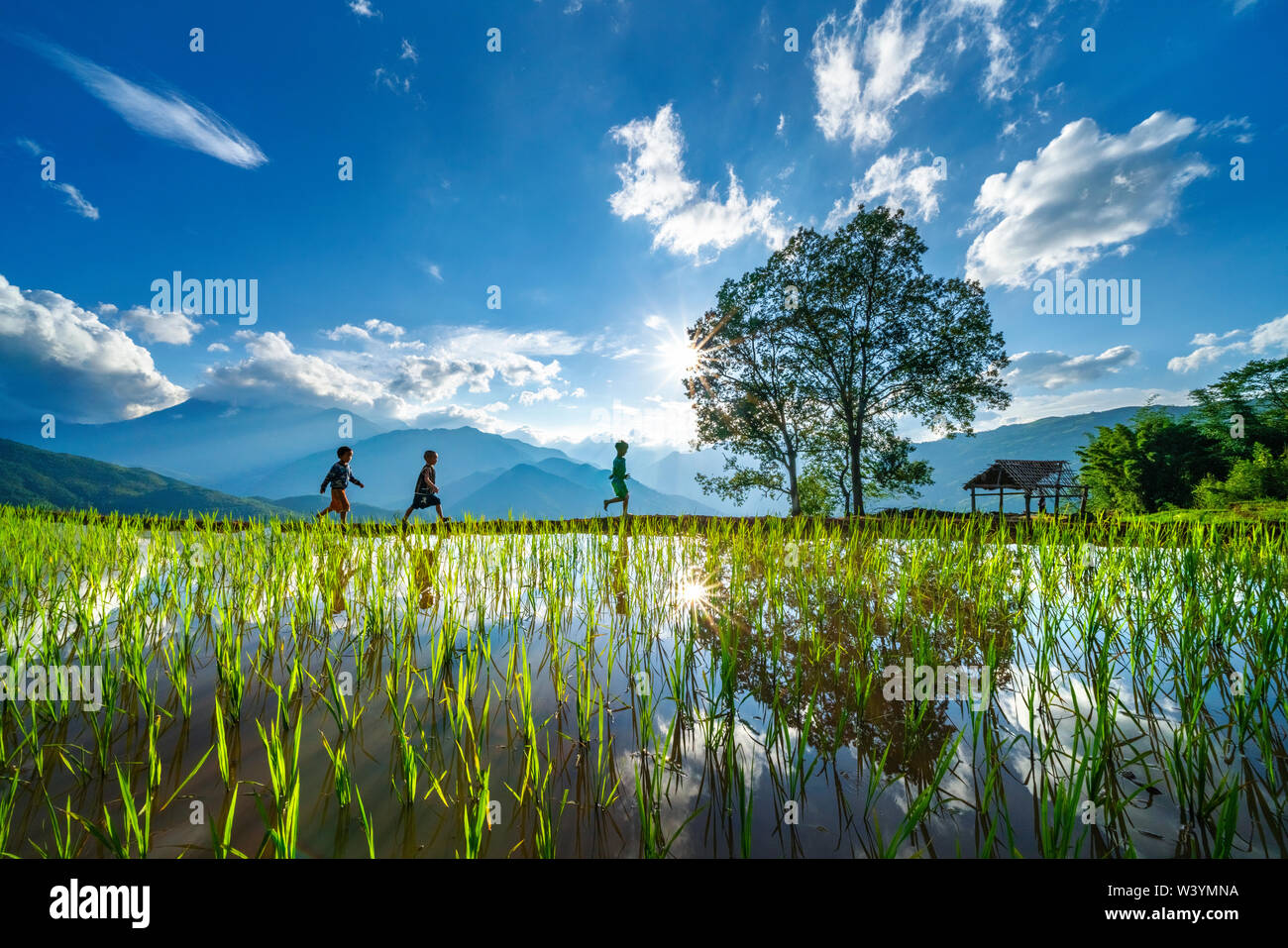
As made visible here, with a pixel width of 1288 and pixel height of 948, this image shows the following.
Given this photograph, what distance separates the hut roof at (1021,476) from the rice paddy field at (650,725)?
22.9 m

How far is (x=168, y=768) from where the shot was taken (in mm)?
2150

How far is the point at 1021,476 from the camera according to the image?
24.1 meters

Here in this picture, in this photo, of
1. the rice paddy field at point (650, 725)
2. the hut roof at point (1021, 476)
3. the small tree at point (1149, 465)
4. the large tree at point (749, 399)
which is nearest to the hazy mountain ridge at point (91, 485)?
the large tree at point (749, 399)

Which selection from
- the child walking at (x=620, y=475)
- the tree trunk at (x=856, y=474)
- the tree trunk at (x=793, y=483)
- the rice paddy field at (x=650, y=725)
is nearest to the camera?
the rice paddy field at (x=650, y=725)

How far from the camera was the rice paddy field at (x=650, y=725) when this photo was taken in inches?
69.4

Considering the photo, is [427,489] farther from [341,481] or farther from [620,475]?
[620,475]

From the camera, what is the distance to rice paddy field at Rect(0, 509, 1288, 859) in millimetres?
1763

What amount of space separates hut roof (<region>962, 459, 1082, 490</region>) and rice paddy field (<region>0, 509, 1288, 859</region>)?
75.0 feet

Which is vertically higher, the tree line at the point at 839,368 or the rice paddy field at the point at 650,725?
the tree line at the point at 839,368

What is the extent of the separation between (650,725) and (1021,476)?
2946cm

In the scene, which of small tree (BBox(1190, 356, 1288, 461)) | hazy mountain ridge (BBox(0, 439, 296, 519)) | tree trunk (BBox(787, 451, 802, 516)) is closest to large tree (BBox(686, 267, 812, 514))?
tree trunk (BBox(787, 451, 802, 516))

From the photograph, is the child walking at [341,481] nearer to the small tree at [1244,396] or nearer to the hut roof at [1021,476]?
the hut roof at [1021,476]
